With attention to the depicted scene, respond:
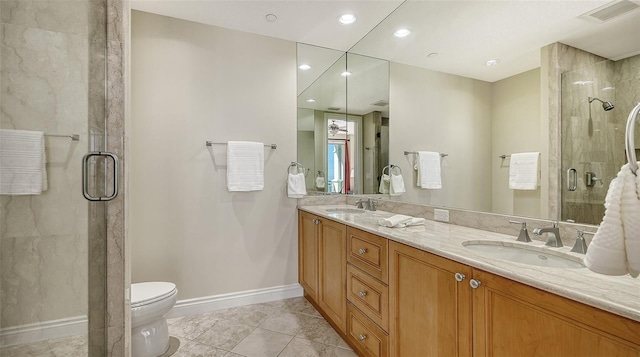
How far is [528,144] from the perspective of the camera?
137 cm

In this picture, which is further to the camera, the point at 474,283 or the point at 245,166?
the point at 245,166

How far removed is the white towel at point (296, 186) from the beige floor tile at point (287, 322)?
1043mm

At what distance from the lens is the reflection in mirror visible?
2758 millimetres

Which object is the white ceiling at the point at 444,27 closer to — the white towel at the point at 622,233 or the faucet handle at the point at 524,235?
the faucet handle at the point at 524,235

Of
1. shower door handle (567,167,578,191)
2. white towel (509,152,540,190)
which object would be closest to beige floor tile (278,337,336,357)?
white towel (509,152,540,190)

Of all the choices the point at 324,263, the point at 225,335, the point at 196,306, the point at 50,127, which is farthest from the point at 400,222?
the point at 196,306

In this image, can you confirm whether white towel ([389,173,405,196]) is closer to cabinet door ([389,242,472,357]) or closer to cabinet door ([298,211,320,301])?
cabinet door ([298,211,320,301])

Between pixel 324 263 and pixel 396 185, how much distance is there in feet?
2.95

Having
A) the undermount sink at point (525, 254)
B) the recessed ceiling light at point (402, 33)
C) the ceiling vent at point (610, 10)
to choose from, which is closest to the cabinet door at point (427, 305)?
the undermount sink at point (525, 254)

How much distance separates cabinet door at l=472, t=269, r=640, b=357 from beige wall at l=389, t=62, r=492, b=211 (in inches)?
30.6

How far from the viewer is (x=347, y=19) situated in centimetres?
238

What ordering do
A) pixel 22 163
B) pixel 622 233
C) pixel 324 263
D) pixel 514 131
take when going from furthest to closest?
pixel 324 263 < pixel 514 131 < pixel 22 163 < pixel 622 233

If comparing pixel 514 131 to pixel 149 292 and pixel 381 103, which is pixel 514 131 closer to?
pixel 381 103

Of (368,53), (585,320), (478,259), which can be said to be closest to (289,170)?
(368,53)
